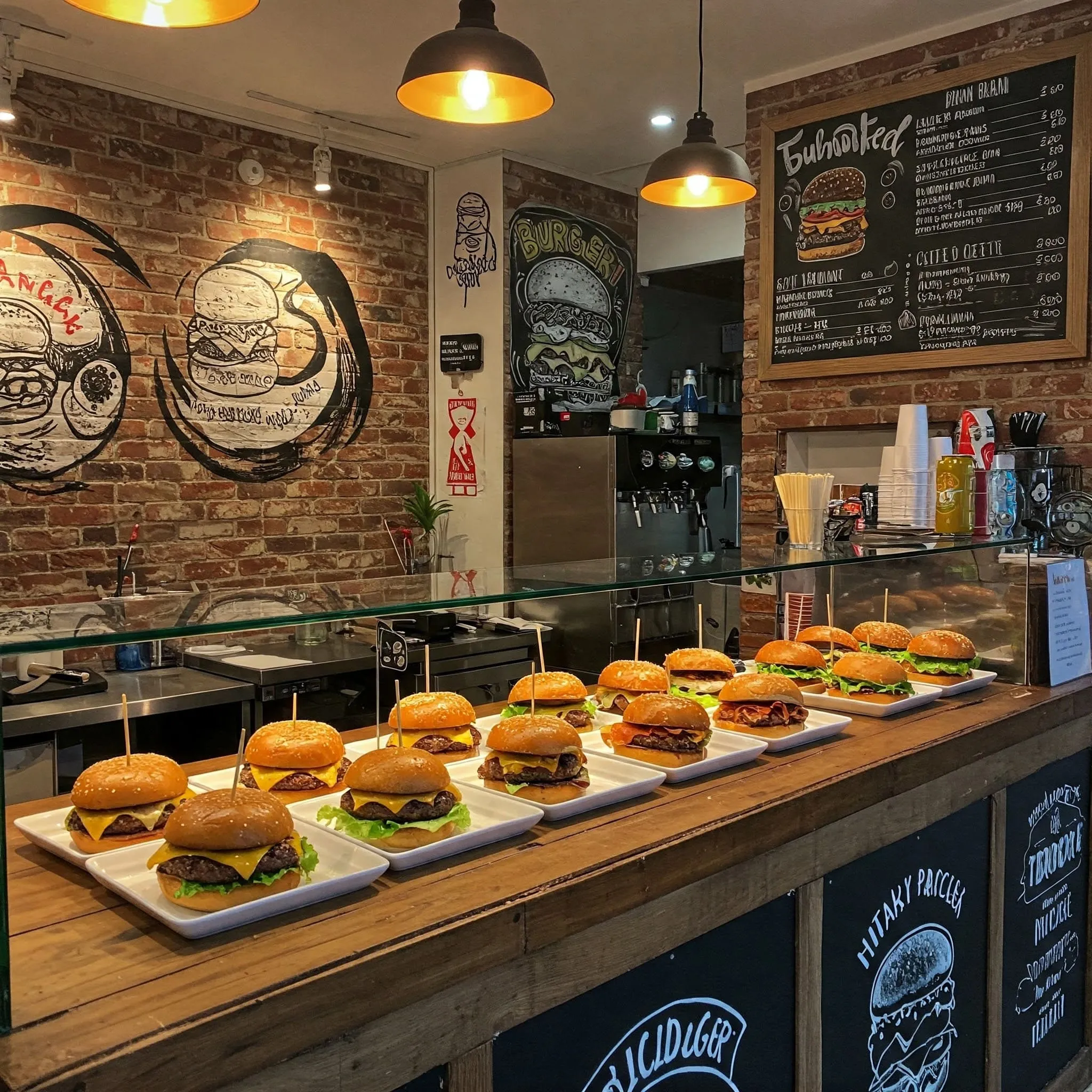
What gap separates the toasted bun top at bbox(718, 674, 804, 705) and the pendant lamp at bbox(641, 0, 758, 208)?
1.86 m

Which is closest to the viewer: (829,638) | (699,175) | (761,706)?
(761,706)

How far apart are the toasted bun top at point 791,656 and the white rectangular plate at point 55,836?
1441 mm

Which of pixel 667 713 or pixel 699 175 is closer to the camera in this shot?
pixel 667 713

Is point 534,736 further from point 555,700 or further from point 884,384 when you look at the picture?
point 884,384

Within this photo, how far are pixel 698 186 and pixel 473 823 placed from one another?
107 inches

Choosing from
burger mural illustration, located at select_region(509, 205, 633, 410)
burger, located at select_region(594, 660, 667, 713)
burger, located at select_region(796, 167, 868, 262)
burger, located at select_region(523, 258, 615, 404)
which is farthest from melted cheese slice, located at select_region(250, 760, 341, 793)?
burger, located at select_region(523, 258, 615, 404)

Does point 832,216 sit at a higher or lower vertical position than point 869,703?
higher

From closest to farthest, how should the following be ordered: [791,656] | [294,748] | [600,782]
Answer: [294,748], [600,782], [791,656]

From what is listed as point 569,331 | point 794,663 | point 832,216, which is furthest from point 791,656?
point 569,331

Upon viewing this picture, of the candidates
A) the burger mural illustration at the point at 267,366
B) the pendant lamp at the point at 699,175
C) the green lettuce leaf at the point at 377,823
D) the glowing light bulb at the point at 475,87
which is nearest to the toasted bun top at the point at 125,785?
the green lettuce leaf at the point at 377,823

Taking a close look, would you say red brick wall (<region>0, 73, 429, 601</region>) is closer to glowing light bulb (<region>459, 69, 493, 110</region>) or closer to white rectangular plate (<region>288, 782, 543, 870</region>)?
glowing light bulb (<region>459, 69, 493, 110</region>)

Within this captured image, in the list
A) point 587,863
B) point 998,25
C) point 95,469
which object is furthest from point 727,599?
point 587,863

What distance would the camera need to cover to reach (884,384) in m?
4.41

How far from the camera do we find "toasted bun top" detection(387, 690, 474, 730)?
1.96 m
